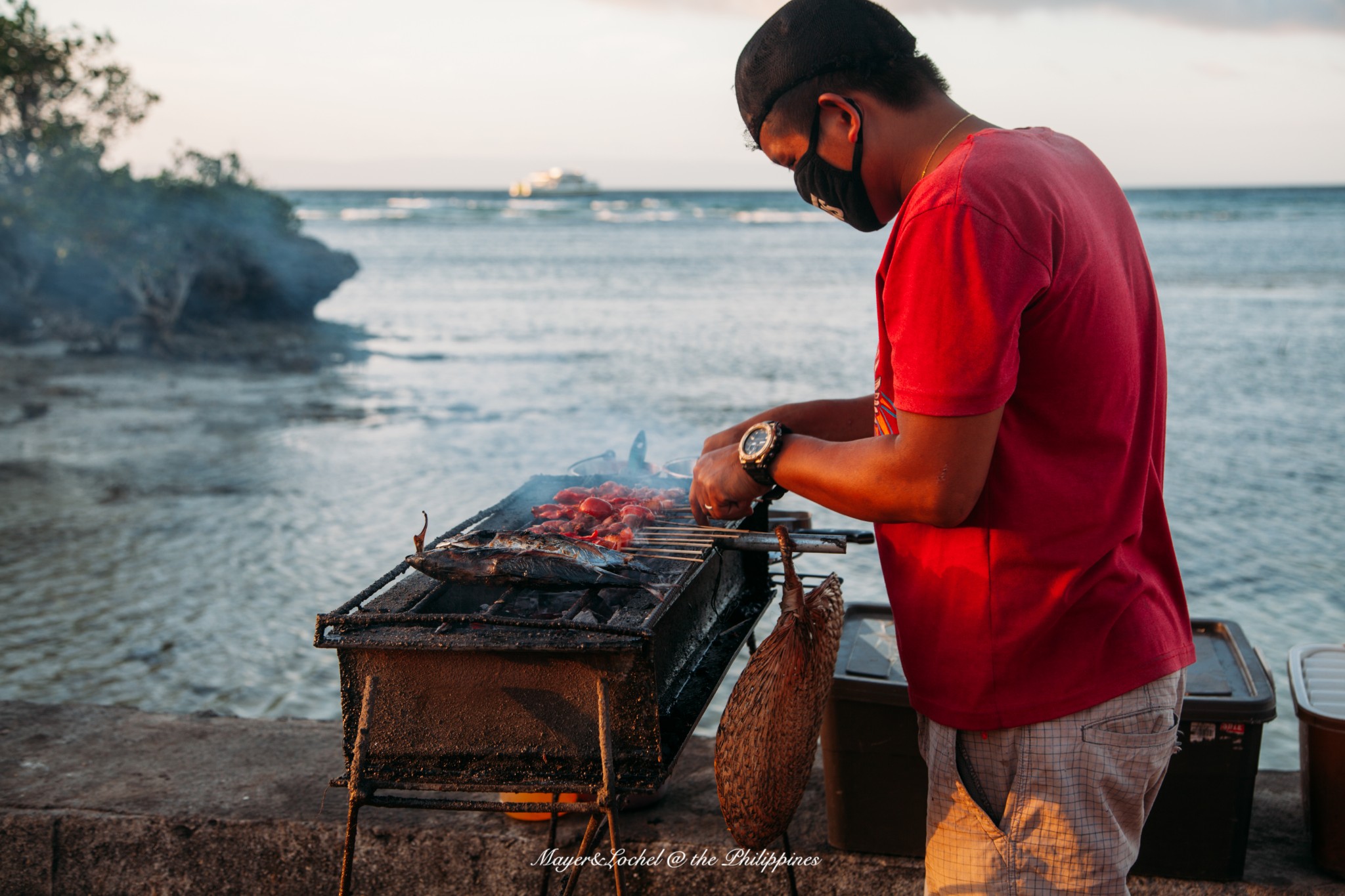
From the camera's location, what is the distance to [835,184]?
2.03 metres

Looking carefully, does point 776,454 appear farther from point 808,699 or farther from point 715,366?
point 715,366

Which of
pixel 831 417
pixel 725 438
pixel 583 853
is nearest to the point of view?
pixel 583 853

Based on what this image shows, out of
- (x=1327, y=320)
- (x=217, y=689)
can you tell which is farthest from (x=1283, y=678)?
(x=1327, y=320)

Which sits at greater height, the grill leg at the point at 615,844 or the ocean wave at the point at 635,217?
the ocean wave at the point at 635,217

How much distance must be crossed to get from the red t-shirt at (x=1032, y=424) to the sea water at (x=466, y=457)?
4.02 m

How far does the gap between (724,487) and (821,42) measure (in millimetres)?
942

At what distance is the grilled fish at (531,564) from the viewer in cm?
247

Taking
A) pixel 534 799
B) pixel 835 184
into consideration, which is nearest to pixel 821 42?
pixel 835 184

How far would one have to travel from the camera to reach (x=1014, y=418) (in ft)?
5.87

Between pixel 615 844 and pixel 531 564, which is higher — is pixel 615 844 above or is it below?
below

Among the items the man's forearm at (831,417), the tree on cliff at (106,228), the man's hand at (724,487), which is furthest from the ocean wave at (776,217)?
the man's hand at (724,487)

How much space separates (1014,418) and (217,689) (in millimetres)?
5391

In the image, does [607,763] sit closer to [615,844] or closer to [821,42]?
[615,844]

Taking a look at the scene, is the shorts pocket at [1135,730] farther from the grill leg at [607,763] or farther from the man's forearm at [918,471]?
the grill leg at [607,763]
